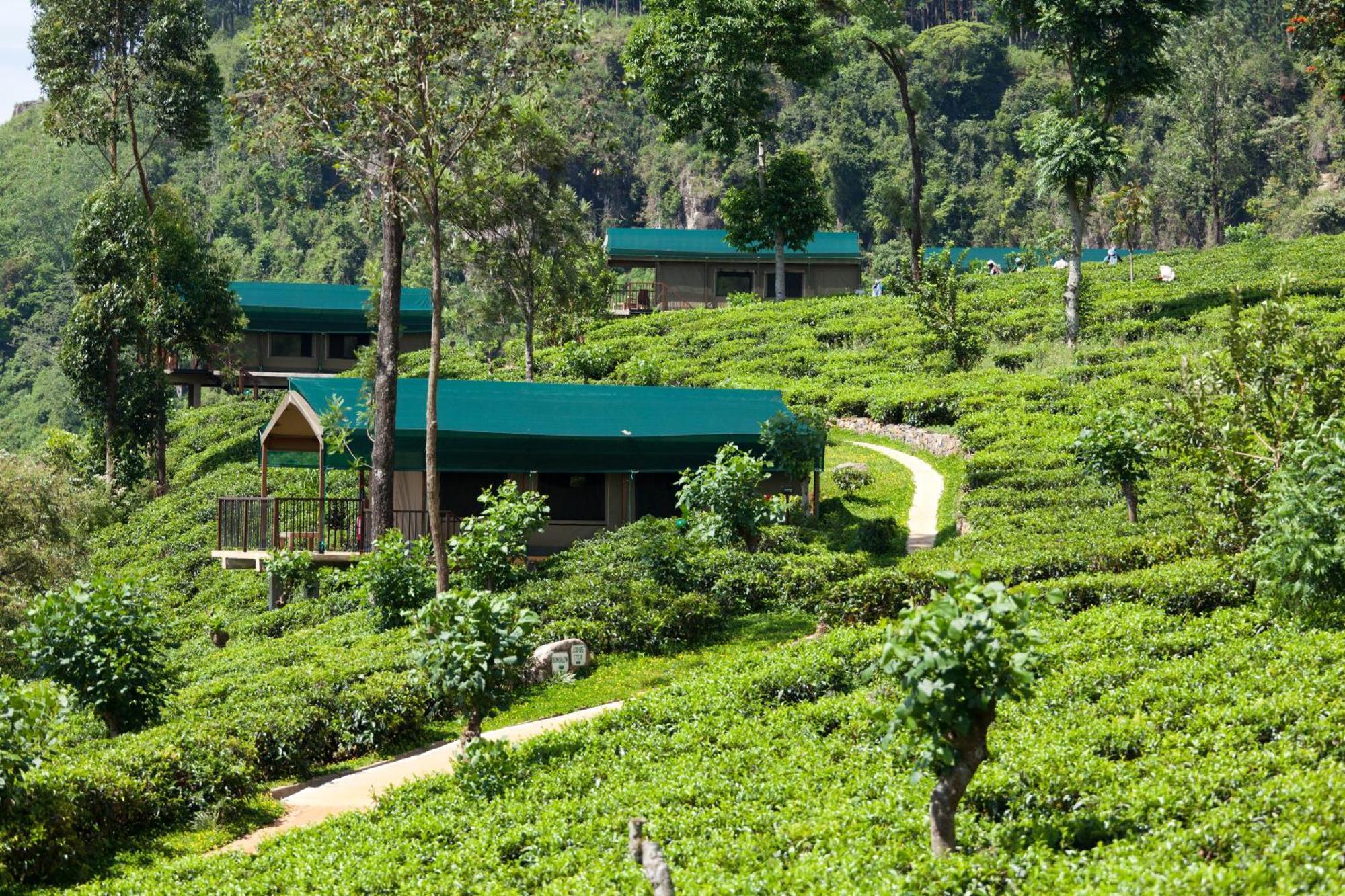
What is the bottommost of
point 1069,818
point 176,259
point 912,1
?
point 1069,818

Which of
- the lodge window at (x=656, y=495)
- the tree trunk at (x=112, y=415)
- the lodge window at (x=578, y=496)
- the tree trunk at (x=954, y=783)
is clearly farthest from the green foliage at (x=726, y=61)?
the tree trunk at (x=954, y=783)

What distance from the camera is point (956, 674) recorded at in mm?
10969

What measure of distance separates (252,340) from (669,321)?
2022cm

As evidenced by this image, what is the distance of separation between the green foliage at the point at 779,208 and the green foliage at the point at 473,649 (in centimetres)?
4464

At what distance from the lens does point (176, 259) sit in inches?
1897

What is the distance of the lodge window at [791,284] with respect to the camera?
6631 cm

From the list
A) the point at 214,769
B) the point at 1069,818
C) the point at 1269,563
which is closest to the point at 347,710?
the point at 214,769

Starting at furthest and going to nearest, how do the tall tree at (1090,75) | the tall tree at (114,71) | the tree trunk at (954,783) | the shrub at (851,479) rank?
the tall tree at (114,71) < the tall tree at (1090,75) < the shrub at (851,479) < the tree trunk at (954,783)

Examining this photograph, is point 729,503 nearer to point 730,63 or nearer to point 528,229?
point 528,229

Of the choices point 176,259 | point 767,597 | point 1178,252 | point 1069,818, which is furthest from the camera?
point 1178,252

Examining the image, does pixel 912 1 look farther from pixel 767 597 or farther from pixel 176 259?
pixel 767 597

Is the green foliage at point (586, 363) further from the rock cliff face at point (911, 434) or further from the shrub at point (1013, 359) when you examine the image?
the shrub at point (1013, 359)

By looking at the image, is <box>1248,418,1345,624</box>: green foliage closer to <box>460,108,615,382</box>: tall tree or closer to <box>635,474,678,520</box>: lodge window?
<box>635,474,678,520</box>: lodge window

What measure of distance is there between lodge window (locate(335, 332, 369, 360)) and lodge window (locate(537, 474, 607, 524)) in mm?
34542
